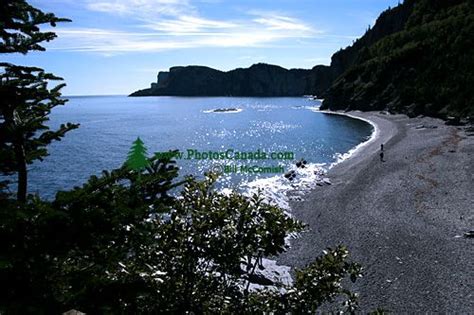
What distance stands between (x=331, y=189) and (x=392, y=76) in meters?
95.2

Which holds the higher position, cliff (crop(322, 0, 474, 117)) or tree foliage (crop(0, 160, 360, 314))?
cliff (crop(322, 0, 474, 117))

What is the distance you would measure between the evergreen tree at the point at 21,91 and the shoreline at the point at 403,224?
66.9 ft

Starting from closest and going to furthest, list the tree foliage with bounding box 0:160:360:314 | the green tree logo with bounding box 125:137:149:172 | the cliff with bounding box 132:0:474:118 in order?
the tree foliage with bounding box 0:160:360:314 → the green tree logo with bounding box 125:137:149:172 → the cliff with bounding box 132:0:474:118

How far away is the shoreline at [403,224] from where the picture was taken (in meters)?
23.3

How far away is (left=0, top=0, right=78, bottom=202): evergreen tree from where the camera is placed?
6.12 metres

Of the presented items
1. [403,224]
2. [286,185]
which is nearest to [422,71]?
[286,185]

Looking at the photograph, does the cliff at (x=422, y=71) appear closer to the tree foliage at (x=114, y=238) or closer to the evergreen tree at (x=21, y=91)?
the tree foliage at (x=114, y=238)

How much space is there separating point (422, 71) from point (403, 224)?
98492mm

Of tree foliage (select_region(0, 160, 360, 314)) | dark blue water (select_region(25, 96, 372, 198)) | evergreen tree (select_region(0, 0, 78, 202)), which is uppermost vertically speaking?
evergreen tree (select_region(0, 0, 78, 202))

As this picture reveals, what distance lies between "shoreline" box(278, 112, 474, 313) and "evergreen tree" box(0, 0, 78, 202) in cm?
2038

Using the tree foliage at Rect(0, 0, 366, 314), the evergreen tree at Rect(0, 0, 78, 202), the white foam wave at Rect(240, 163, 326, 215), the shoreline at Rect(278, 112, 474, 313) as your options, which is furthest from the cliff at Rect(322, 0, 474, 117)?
the evergreen tree at Rect(0, 0, 78, 202)

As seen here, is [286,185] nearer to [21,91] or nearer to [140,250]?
[140,250]

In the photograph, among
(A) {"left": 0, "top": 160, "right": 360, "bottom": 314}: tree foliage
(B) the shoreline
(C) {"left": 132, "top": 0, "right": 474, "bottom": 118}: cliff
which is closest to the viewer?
(A) {"left": 0, "top": 160, "right": 360, "bottom": 314}: tree foliage

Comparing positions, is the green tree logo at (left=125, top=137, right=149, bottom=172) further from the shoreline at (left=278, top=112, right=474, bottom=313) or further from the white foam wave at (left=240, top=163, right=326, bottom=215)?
the white foam wave at (left=240, top=163, right=326, bottom=215)
